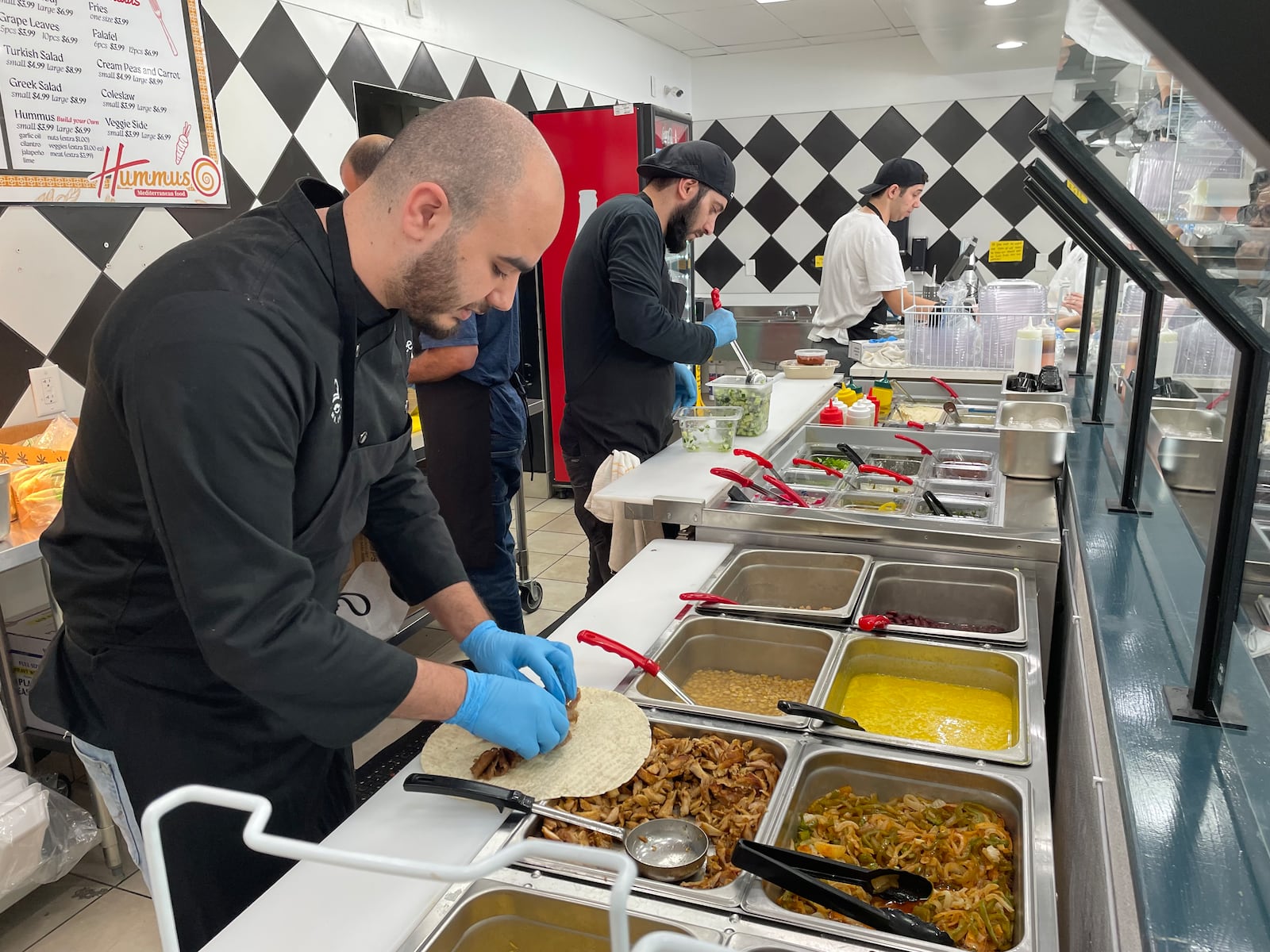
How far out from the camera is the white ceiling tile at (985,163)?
664 cm

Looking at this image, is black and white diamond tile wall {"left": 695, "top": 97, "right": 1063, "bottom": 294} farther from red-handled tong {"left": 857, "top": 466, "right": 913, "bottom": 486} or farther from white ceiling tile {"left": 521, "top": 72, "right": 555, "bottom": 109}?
red-handled tong {"left": 857, "top": 466, "right": 913, "bottom": 486}

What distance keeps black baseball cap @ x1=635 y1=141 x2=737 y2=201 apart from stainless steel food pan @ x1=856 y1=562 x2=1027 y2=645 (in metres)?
1.51

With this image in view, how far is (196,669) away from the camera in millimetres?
1333

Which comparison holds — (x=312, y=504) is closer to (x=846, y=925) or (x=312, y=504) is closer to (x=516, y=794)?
(x=516, y=794)

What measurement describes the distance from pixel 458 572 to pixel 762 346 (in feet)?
16.8

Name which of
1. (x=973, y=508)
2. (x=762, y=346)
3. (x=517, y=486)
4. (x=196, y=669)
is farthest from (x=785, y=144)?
(x=196, y=669)

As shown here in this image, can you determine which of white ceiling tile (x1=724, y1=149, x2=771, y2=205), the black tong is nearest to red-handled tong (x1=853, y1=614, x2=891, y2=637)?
the black tong

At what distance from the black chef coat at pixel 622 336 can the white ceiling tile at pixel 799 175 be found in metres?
4.52

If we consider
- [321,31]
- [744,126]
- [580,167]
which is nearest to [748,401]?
[321,31]

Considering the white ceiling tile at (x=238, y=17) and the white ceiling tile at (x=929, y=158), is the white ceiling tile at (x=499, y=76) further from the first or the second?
the white ceiling tile at (x=929, y=158)

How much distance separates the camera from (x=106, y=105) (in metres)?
2.83

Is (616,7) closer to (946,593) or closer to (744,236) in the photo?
(744,236)

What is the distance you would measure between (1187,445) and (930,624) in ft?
1.96

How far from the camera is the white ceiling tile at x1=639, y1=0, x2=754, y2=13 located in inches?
215
